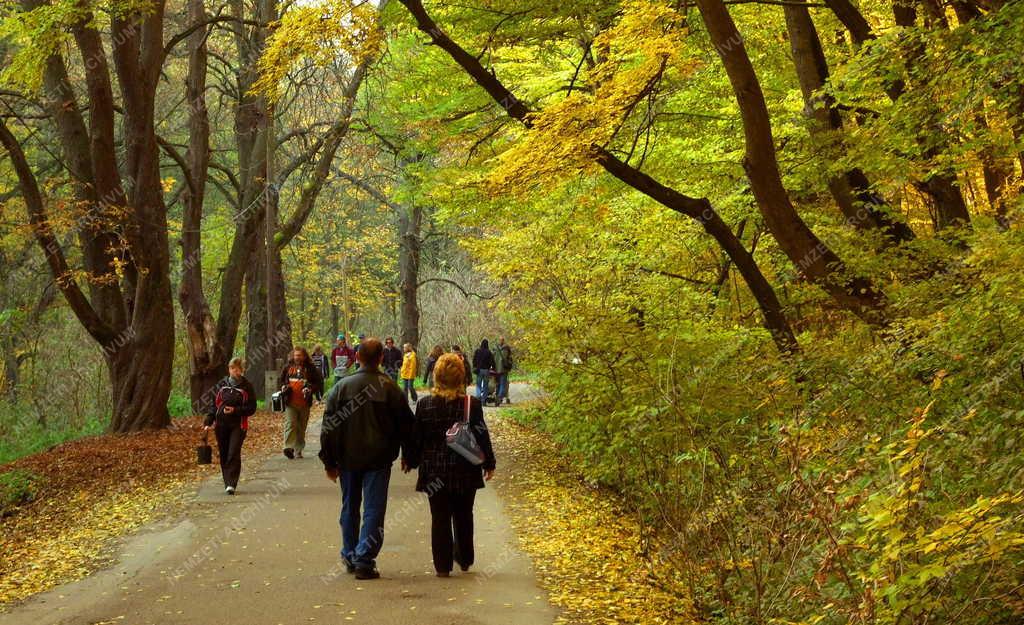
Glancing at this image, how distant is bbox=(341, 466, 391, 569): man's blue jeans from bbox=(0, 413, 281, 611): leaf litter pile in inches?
95.1

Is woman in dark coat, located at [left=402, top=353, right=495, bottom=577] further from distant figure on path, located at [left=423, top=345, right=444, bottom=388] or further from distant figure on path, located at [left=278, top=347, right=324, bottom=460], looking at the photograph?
distant figure on path, located at [left=423, top=345, right=444, bottom=388]

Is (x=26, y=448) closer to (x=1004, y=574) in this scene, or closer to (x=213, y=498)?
(x=213, y=498)

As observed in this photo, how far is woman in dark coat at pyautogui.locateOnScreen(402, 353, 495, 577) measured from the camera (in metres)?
7.64

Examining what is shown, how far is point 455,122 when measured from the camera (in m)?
18.0

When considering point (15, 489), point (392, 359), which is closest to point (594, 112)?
point (15, 489)

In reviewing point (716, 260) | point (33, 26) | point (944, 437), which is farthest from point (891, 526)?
point (33, 26)

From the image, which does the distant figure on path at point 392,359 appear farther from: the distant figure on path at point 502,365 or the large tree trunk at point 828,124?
the large tree trunk at point 828,124

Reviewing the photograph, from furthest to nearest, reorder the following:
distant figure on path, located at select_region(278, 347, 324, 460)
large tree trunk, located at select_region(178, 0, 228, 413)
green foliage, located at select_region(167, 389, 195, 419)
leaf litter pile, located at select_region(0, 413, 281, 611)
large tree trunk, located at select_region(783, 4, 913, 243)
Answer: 1. green foliage, located at select_region(167, 389, 195, 419)
2. large tree trunk, located at select_region(178, 0, 228, 413)
3. distant figure on path, located at select_region(278, 347, 324, 460)
4. large tree trunk, located at select_region(783, 4, 913, 243)
5. leaf litter pile, located at select_region(0, 413, 281, 611)

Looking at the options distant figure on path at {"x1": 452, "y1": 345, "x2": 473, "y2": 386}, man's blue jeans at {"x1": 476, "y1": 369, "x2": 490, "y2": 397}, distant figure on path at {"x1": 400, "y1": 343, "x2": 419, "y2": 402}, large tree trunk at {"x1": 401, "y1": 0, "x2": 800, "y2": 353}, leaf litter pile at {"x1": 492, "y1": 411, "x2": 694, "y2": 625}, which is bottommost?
leaf litter pile at {"x1": 492, "y1": 411, "x2": 694, "y2": 625}

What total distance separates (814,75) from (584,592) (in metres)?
8.26

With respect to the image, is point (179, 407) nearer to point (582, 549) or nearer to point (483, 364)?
point (483, 364)

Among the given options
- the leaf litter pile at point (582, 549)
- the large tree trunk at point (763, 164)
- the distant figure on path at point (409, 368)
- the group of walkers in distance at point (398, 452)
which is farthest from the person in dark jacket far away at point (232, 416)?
the distant figure on path at point (409, 368)

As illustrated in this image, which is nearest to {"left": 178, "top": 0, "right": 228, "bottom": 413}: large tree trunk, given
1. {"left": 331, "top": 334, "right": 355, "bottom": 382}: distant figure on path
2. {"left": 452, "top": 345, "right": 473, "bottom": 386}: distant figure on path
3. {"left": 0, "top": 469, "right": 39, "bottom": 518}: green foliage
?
{"left": 331, "top": 334, "right": 355, "bottom": 382}: distant figure on path

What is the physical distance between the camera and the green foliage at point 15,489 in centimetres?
1212
